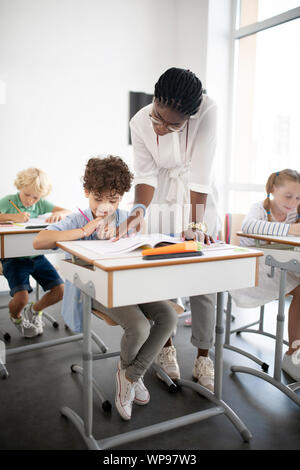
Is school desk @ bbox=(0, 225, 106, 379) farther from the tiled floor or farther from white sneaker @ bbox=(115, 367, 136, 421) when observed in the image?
white sneaker @ bbox=(115, 367, 136, 421)

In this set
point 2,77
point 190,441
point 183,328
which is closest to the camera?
point 190,441

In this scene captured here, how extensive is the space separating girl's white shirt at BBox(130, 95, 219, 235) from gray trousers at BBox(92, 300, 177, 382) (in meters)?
0.45

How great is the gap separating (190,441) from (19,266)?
1455 millimetres

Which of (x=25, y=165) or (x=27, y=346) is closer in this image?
(x=27, y=346)

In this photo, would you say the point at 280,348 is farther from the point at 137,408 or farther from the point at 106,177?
the point at 106,177

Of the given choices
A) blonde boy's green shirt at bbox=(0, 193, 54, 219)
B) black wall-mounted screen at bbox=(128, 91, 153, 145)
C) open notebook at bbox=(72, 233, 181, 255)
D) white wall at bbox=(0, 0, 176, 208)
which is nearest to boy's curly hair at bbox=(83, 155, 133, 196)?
open notebook at bbox=(72, 233, 181, 255)

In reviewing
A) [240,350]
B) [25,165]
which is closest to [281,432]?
[240,350]

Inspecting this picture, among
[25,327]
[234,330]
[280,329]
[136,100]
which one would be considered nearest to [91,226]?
[280,329]

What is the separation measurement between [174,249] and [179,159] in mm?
595

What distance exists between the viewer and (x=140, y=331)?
1524 mm

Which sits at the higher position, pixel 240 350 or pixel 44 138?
pixel 44 138

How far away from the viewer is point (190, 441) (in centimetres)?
150

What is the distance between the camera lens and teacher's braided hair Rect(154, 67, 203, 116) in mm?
1379
